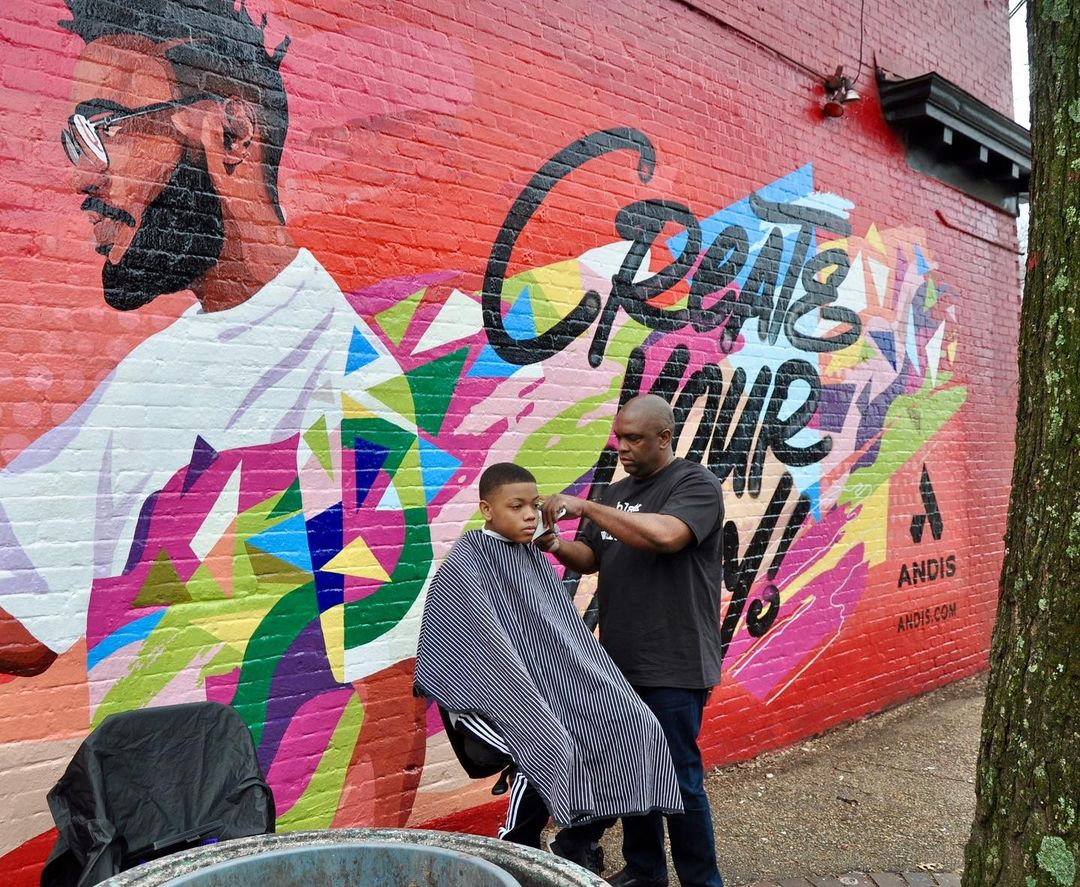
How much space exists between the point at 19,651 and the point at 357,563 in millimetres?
1378

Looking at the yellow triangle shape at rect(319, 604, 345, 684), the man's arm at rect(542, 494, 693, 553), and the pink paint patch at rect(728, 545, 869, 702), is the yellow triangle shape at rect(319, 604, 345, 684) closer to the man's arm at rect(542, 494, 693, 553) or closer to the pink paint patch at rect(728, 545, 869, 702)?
the man's arm at rect(542, 494, 693, 553)

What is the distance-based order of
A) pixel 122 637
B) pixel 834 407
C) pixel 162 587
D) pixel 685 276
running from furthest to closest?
pixel 834 407
pixel 685 276
pixel 162 587
pixel 122 637

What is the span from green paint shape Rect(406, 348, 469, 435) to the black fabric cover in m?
1.96

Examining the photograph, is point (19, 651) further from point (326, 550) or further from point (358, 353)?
point (358, 353)

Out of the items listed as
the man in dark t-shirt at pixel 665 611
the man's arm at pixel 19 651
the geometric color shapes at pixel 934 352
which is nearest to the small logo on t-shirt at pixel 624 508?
the man in dark t-shirt at pixel 665 611

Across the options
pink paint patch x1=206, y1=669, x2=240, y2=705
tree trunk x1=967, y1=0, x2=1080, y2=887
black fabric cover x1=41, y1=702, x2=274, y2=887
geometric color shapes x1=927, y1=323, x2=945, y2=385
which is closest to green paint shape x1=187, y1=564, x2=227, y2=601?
pink paint patch x1=206, y1=669, x2=240, y2=705

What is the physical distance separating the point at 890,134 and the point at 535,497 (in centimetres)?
568

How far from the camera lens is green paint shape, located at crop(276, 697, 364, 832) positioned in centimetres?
412

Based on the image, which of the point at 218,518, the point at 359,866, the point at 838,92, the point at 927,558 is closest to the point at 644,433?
the point at 218,518

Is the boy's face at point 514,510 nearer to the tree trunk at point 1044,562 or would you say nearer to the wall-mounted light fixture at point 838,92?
the tree trunk at point 1044,562

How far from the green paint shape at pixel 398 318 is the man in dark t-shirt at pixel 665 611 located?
3.91 ft

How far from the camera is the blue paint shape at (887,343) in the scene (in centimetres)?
763

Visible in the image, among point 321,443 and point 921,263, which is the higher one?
point 921,263

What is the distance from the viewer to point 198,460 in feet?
12.8
